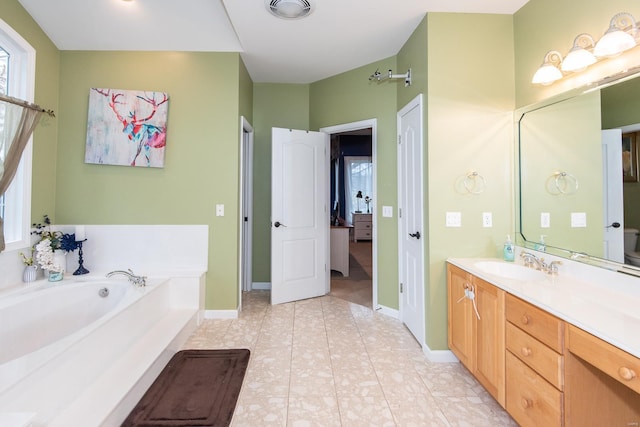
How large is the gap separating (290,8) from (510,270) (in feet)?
8.25

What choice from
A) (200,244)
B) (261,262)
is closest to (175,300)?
(200,244)

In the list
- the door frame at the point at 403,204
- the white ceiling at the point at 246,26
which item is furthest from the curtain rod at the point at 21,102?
the door frame at the point at 403,204

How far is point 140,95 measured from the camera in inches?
116

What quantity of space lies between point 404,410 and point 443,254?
111 centimetres

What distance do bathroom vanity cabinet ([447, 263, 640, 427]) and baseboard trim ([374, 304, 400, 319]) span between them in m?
1.26

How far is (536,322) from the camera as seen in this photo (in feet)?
4.43

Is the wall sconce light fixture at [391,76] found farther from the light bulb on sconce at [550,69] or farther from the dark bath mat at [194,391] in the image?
the dark bath mat at [194,391]

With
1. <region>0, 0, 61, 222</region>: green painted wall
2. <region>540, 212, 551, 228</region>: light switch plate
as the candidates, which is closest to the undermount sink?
<region>540, 212, 551, 228</region>: light switch plate

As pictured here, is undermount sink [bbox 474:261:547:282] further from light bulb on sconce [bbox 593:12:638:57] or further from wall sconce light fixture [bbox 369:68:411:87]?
wall sconce light fixture [bbox 369:68:411:87]

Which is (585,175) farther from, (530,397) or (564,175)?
(530,397)

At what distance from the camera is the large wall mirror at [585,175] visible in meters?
1.46

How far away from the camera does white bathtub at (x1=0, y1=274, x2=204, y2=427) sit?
1.39 metres

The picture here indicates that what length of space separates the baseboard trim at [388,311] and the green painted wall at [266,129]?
1552 mm

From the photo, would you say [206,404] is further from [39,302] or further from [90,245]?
[90,245]
